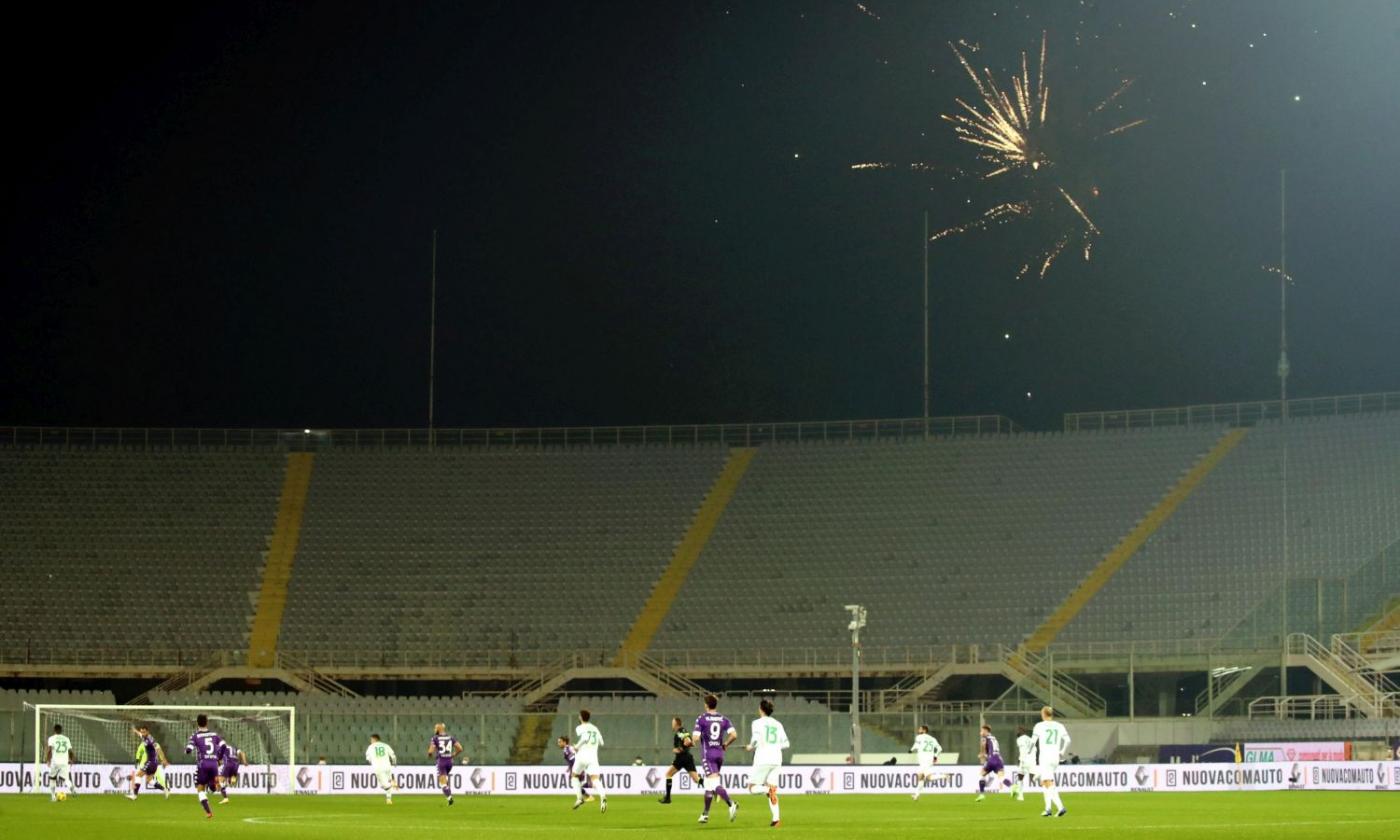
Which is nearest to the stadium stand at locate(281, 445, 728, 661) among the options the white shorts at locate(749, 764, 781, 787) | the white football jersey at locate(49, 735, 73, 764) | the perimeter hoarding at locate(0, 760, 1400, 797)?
the perimeter hoarding at locate(0, 760, 1400, 797)

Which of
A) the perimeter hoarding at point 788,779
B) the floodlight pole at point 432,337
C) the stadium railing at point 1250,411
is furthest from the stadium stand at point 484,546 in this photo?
the perimeter hoarding at point 788,779

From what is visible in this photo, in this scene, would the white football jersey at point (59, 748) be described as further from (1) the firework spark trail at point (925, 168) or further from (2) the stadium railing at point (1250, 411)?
(2) the stadium railing at point (1250, 411)

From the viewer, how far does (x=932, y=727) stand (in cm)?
4616

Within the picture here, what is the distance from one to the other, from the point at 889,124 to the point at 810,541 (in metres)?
13.4

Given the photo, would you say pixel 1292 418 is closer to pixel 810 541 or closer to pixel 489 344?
pixel 810 541

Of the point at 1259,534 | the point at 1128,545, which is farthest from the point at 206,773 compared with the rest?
the point at 1259,534

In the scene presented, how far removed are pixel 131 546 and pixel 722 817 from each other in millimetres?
34044

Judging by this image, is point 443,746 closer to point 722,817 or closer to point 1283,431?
point 722,817

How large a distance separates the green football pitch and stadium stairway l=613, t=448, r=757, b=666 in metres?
16.5

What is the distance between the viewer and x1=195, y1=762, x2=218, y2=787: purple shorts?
1190 inches

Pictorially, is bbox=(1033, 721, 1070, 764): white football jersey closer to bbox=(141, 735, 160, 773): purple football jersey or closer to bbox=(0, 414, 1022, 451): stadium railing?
bbox=(141, 735, 160, 773): purple football jersey

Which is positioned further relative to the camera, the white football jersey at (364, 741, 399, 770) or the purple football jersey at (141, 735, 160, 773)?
the white football jersey at (364, 741, 399, 770)

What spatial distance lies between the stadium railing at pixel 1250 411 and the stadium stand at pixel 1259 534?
122 centimetres

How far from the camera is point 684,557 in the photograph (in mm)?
56156
